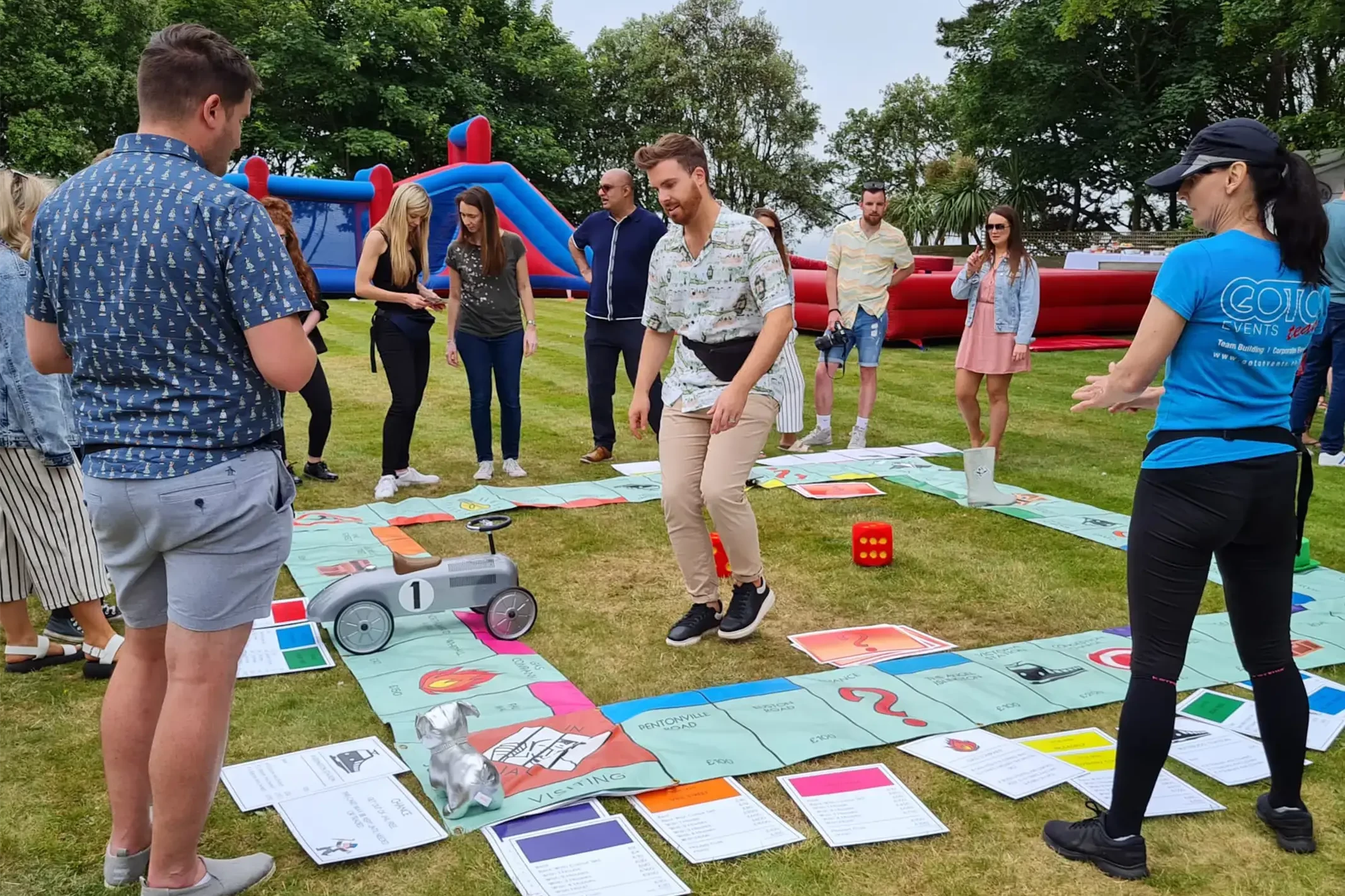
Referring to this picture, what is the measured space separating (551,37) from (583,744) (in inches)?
1646

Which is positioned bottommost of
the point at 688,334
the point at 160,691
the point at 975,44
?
the point at 160,691

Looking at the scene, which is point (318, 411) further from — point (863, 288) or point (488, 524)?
point (863, 288)

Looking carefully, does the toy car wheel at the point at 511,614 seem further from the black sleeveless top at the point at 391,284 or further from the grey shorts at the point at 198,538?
the black sleeveless top at the point at 391,284

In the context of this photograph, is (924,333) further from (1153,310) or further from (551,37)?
(551,37)

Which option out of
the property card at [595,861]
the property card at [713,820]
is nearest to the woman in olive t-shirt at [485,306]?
the property card at [713,820]

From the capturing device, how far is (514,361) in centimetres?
721

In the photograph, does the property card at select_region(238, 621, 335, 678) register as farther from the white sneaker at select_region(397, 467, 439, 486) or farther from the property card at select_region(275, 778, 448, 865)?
the white sneaker at select_region(397, 467, 439, 486)

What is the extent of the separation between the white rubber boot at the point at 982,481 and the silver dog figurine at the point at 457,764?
4.11 metres

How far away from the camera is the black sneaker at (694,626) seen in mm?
4289

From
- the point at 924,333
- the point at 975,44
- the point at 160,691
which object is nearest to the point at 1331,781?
the point at 160,691

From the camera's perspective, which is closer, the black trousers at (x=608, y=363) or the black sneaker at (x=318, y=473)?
the black sneaker at (x=318, y=473)

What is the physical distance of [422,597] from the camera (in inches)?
168

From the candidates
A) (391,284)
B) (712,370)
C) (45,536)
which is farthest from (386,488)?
(712,370)

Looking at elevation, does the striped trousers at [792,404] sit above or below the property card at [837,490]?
above
